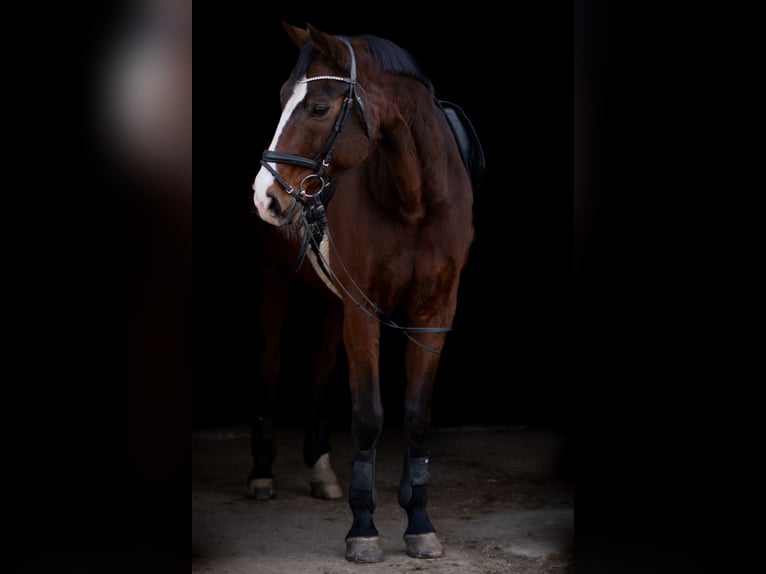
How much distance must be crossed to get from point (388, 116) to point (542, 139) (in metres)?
3.87

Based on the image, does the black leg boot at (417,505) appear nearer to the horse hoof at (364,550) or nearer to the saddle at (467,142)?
the horse hoof at (364,550)

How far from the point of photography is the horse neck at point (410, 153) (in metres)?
4.60

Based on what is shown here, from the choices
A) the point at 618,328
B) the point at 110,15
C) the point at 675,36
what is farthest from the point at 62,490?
the point at 675,36

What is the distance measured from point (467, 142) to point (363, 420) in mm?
1435

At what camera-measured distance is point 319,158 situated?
4.29 metres

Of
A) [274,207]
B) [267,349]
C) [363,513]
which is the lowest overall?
[363,513]

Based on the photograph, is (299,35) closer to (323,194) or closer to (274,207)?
(323,194)

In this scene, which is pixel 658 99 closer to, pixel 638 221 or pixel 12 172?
pixel 638 221

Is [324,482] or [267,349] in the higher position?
[267,349]

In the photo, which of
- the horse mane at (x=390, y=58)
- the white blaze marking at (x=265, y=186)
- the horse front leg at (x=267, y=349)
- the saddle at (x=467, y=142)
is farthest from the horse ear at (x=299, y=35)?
the horse front leg at (x=267, y=349)

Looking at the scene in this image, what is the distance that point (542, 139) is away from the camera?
8203mm

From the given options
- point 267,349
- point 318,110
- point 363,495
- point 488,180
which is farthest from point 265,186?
point 488,180

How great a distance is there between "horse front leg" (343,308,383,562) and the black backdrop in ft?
10.8

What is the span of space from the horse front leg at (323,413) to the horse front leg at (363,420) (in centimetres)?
131
